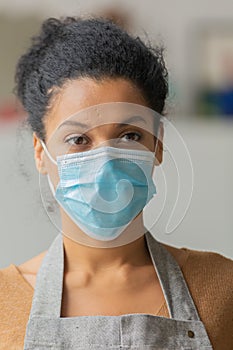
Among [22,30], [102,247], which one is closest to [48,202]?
[102,247]

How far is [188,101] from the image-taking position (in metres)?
2.56

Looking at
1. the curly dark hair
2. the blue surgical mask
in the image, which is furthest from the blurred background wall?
the blue surgical mask

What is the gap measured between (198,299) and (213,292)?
27mm

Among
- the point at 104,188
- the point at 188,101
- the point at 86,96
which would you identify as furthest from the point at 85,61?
the point at 188,101

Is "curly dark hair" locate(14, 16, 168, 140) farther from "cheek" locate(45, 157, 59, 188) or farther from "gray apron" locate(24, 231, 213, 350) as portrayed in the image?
"gray apron" locate(24, 231, 213, 350)

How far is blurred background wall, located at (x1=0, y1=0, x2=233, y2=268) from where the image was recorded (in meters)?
2.11

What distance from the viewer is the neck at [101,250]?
1101 mm

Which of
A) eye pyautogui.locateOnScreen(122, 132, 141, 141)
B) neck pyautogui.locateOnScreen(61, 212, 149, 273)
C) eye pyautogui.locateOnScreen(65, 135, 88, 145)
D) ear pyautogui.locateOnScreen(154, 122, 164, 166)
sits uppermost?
ear pyautogui.locateOnScreen(154, 122, 164, 166)

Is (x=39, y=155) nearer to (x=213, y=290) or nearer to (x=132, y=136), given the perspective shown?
(x=132, y=136)

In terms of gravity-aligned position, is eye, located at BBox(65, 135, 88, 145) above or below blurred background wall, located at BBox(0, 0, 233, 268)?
below

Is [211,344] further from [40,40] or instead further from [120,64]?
[40,40]

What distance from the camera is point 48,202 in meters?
1.13

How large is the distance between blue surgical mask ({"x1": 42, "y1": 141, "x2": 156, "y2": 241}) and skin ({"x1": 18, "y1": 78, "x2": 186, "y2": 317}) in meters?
0.02

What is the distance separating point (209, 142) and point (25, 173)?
1141mm
